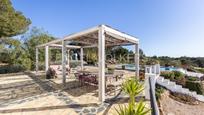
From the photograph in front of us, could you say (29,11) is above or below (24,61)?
above

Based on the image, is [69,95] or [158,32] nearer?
[69,95]

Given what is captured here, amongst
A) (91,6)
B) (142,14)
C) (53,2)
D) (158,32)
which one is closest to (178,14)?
(142,14)

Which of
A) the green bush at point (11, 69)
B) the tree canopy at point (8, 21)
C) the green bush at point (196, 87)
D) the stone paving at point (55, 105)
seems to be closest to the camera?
the stone paving at point (55, 105)

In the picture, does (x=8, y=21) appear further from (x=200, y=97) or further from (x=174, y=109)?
(x=200, y=97)

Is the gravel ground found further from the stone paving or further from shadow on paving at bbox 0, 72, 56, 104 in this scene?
shadow on paving at bbox 0, 72, 56, 104

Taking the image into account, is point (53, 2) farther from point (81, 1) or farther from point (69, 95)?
point (69, 95)

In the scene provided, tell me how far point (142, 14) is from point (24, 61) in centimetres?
1666

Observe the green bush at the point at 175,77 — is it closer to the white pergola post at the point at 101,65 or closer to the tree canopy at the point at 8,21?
the white pergola post at the point at 101,65

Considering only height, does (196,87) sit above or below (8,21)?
below

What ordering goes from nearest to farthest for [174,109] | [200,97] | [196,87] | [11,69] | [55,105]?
1. [55,105]
2. [174,109]
3. [200,97]
4. [196,87]
5. [11,69]

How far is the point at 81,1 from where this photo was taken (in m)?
18.5

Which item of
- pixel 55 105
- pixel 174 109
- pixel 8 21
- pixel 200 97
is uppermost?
pixel 8 21

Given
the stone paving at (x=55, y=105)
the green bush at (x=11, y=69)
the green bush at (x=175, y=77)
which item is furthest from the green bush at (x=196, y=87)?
the green bush at (x=11, y=69)

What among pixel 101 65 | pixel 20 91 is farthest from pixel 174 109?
pixel 20 91
